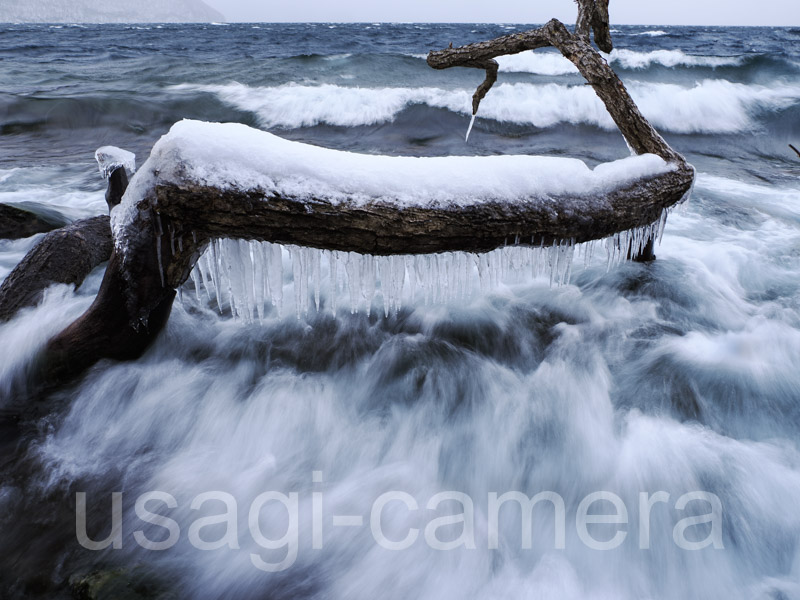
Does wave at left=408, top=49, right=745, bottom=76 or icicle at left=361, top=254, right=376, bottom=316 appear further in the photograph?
wave at left=408, top=49, right=745, bottom=76

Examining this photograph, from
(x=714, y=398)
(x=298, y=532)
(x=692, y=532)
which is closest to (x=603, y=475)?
(x=692, y=532)

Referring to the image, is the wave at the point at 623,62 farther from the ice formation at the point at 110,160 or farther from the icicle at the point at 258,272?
the icicle at the point at 258,272

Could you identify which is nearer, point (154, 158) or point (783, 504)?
point (154, 158)

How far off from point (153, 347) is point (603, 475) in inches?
113

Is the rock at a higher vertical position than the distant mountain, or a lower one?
lower

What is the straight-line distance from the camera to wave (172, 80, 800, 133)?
39.4 ft

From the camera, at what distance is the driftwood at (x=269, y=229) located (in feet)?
6.89

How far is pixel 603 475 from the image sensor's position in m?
2.76

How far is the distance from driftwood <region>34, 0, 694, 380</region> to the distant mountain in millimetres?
105957

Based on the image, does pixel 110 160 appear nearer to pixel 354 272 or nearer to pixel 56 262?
pixel 56 262

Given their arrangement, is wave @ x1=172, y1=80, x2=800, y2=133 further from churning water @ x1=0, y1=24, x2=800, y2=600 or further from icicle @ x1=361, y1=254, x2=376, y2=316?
icicle @ x1=361, y1=254, x2=376, y2=316

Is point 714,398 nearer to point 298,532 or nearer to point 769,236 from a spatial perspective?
point 298,532

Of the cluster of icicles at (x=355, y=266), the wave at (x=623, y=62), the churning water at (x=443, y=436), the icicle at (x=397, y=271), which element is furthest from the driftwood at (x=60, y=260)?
the wave at (x=623, y=62)

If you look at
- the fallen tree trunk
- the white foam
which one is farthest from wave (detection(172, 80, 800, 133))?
the fallen tree trunk
